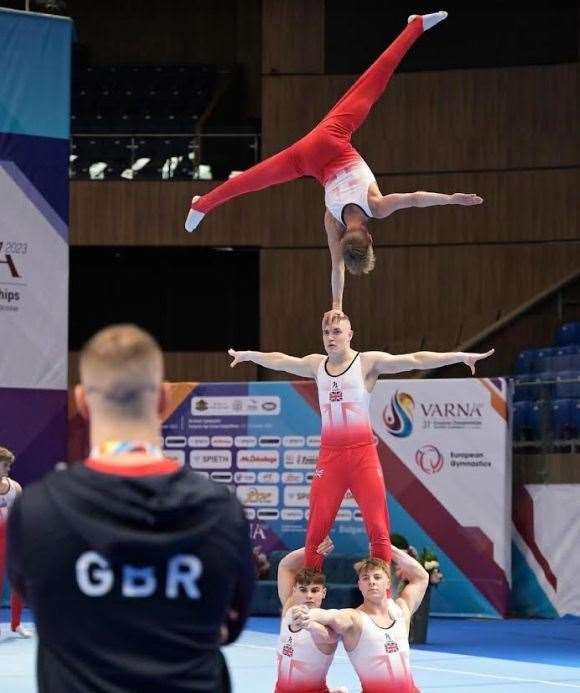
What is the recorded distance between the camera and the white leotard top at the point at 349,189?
697cm

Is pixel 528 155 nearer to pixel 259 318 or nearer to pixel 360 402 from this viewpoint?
pixel 259 318

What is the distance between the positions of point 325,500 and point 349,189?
179cm

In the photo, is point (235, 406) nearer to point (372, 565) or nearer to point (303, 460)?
point (303, 460)

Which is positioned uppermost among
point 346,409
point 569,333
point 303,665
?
point 569,333

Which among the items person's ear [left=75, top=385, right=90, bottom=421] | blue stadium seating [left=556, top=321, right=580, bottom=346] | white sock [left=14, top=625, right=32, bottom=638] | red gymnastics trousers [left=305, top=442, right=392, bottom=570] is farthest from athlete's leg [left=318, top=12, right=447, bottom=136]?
blue stadium seating [left=556, top=321, right=580, bottom=346]

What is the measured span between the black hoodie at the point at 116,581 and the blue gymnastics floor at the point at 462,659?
20.0 feet

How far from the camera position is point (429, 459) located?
1380 cm

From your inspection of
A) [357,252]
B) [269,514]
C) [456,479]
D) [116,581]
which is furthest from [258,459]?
[116,581]

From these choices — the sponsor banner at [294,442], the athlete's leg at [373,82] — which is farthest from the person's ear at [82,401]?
the sponsor banner at [294,442]

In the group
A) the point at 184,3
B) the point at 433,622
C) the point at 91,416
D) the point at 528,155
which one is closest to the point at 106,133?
the point at 184,3

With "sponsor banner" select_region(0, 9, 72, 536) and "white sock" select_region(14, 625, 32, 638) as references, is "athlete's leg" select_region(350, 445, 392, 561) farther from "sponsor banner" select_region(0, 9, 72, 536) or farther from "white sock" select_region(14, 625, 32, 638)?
"sponsor banner" select_region(0, 9, 72, 536)

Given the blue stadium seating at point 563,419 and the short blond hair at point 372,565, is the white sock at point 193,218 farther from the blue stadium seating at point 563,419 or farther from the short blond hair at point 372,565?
the blue stadium seating at point 563,419

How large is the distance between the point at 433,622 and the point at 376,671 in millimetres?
7022

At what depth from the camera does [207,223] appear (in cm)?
1742
